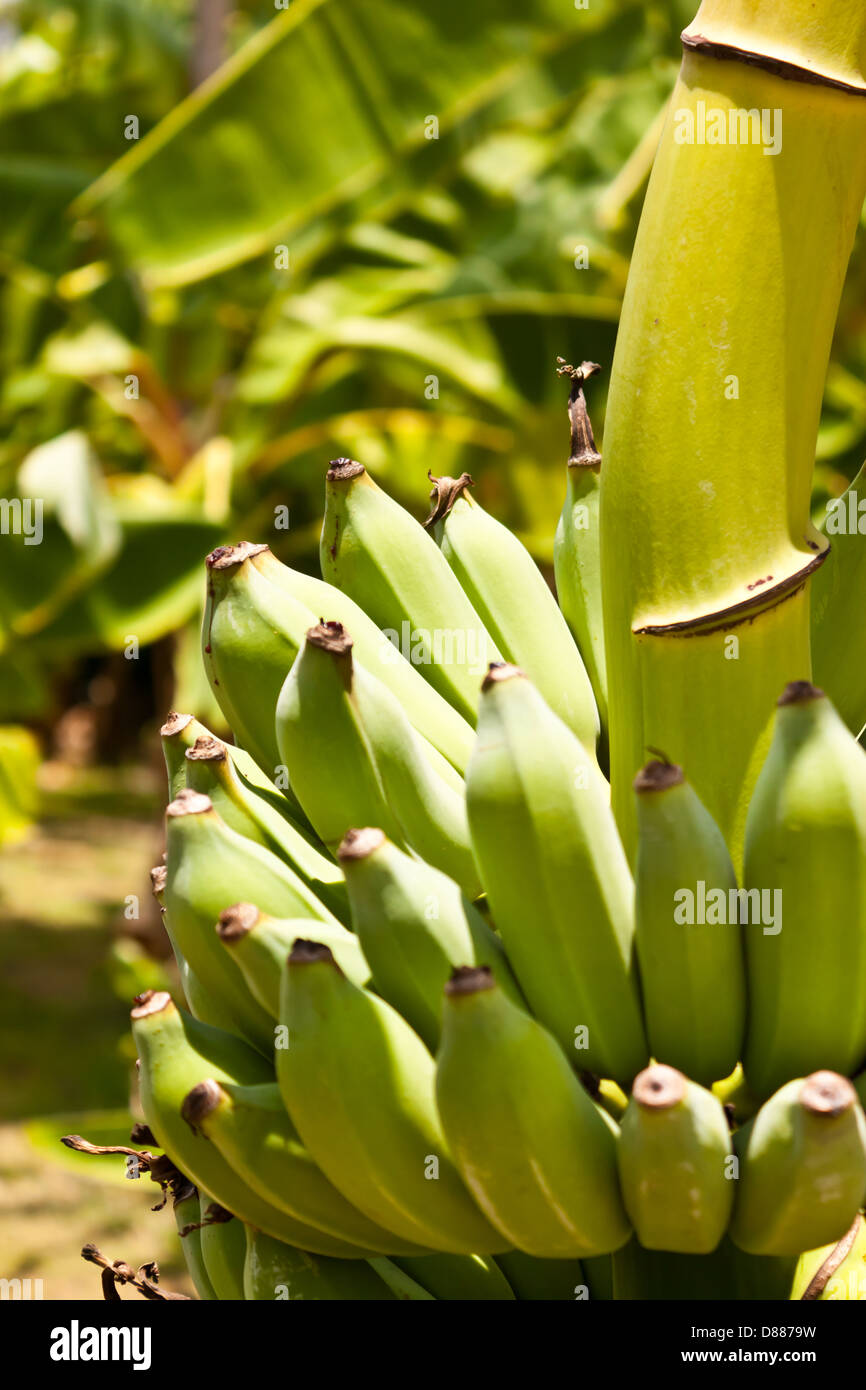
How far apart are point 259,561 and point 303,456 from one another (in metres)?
2.77

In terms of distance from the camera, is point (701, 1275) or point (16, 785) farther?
point (16, 785)

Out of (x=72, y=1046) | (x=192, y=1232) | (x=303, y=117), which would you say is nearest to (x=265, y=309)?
(x=303, y=117)

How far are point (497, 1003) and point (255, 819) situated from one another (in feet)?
0.87

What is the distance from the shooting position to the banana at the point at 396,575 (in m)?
0.91

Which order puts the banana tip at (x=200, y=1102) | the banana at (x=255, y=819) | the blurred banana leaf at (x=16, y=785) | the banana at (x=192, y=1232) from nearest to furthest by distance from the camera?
the banana tip at (x=200, y=1102) → the banana at (x=255, y=819) → the banana at (x=192, y=1232) → the blurred banana leaf at (x=16, y=785)

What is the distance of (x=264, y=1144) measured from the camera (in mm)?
730

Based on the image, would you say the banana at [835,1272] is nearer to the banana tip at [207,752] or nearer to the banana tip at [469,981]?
the banana tip at [469,981]

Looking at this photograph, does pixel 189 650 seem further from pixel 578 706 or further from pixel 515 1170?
pixel 515 1170

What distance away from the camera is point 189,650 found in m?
3.21

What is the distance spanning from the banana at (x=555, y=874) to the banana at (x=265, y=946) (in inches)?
3.8

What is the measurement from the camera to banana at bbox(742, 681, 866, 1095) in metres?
0.65

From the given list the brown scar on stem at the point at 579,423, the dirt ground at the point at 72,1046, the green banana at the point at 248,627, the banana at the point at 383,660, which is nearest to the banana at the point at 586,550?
the brown scar on stem at the point at 579,423

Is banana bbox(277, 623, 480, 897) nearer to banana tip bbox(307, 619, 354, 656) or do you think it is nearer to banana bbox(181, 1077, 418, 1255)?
banana tip bbox(307, 619, 354, 656)

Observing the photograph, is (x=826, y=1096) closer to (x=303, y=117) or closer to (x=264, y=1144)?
(x=264, y=1144)
